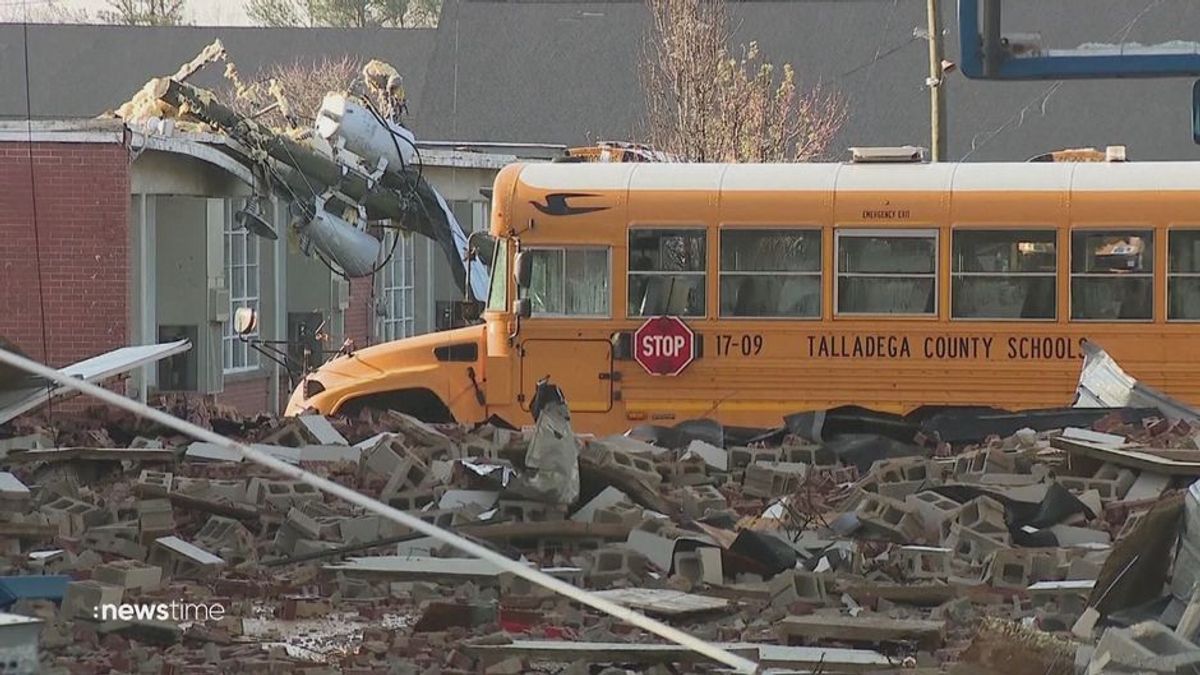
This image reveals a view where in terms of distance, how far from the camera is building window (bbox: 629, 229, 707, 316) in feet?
65.0

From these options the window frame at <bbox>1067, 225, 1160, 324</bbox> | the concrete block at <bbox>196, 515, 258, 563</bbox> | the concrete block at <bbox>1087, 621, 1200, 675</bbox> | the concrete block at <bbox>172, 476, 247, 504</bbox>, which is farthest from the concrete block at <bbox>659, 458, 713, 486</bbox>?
the concrete block at <bbox>1087, 621, 1200, 675</bbox>

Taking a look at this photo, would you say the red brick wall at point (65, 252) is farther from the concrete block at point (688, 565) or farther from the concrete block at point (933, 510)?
the concrete block at point (688, 565)

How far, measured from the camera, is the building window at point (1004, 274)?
1944 centimetres

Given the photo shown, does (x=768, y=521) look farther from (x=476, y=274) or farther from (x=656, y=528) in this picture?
(x=476, y=274)

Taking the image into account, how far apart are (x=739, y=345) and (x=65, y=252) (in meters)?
9.20

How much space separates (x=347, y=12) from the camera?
7294 cm

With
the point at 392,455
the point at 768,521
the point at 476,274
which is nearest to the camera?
the point at 768,521

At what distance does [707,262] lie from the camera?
19781 millimetres

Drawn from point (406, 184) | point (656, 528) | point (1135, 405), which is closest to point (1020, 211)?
point (1135, 405)

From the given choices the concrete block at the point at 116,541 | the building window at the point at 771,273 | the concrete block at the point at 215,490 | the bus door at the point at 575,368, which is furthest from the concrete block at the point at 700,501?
the building window at the point at 771,273

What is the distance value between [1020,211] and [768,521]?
21.8 ft

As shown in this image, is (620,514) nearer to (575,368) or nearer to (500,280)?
(575,368)

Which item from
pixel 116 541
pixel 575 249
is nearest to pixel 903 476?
pixel 116 541

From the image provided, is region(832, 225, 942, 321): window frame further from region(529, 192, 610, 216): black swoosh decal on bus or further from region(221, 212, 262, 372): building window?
region(221, 212, 262, 372): building window
